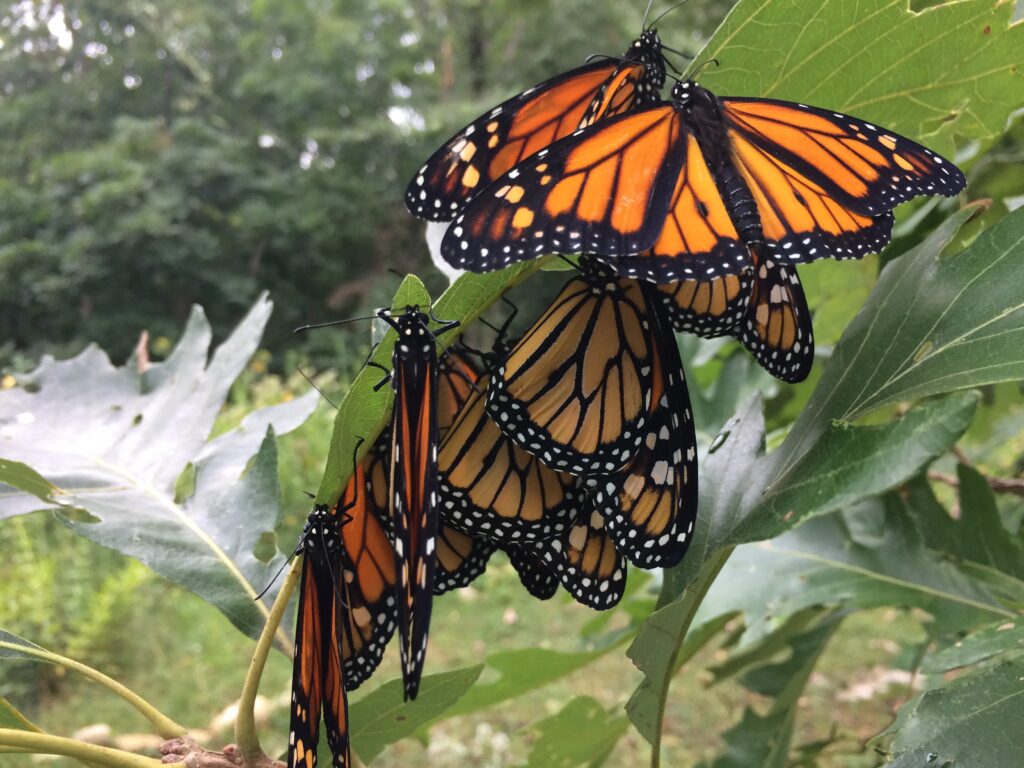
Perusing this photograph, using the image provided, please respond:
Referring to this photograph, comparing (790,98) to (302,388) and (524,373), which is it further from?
(302,388)

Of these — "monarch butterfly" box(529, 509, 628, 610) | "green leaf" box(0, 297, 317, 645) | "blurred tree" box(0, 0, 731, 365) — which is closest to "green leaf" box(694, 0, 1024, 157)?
"monarch butterfly" box(529, 509, 628, 610)

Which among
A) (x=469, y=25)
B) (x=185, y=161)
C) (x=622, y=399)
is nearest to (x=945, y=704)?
(x=622, y=399)

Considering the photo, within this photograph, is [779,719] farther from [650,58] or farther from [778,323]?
[650,58]

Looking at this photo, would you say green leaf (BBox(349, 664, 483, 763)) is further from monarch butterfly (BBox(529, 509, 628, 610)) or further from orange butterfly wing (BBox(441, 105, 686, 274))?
orange butterfly wing (BBox(441, 105, 686, 274))

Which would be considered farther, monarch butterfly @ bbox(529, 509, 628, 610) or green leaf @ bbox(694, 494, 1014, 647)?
green leaf @ bbox(694, 494, 1014, 647)

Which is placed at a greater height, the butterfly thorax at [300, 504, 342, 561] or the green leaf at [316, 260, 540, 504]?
the green leaf at [316, 260, 540, 504]

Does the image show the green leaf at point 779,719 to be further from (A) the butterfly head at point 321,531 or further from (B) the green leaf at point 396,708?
(A) the butterfly head at point 321,531

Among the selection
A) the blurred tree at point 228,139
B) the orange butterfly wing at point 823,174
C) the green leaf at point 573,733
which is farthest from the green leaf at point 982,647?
the blurred tree at point 228,139
